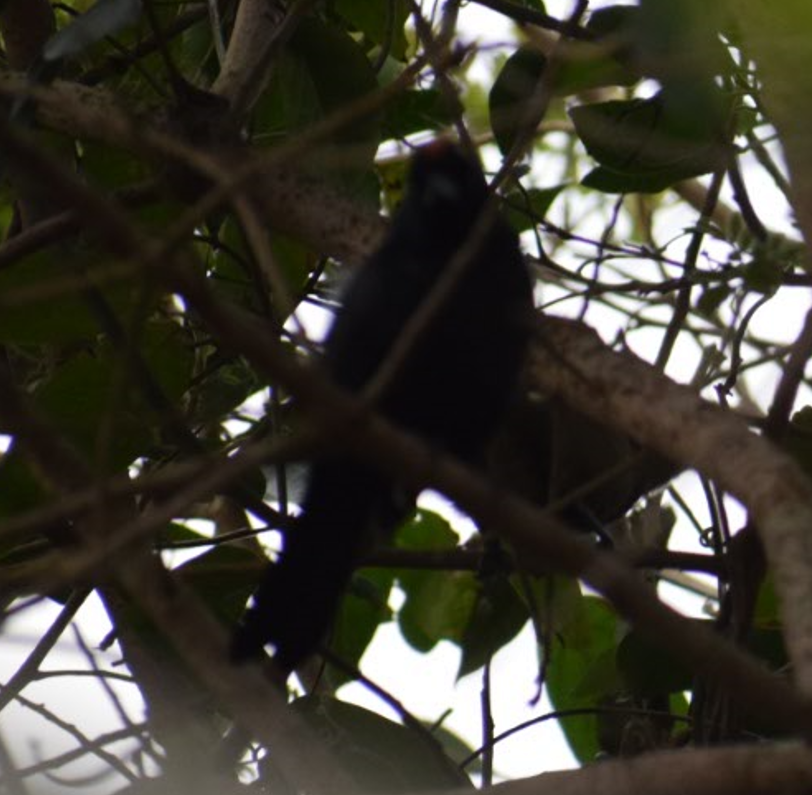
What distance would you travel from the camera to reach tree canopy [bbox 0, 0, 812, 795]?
137 centimetres

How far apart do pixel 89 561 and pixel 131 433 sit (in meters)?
1.32

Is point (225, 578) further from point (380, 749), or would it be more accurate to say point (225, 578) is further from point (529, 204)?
point (529, 204)

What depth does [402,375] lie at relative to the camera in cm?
204

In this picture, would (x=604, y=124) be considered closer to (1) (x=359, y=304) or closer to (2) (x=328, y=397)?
(1) (x=359, y=304)

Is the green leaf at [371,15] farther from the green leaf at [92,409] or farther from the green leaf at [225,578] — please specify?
the green leaf at [225,578]

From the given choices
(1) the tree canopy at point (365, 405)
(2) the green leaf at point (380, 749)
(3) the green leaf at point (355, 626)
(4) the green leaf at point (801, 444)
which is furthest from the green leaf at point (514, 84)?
(2) the green leaf at point (380, 749)

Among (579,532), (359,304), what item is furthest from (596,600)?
(359,304)

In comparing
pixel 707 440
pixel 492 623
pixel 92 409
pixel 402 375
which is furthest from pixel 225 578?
pixel 707 440

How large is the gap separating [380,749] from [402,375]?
2.46ft

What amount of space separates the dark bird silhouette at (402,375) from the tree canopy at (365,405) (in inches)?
1.8

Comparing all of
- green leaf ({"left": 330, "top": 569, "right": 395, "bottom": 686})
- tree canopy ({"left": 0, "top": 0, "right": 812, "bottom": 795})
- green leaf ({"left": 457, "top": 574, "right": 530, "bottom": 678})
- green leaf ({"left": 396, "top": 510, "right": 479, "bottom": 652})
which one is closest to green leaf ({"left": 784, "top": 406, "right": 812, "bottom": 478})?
tree canopy ({"left": 0, "top": 0, "right": 812, "bottom": 795})

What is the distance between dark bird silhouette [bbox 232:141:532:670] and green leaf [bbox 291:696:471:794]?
0.45 m

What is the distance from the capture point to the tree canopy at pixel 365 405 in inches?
54.1

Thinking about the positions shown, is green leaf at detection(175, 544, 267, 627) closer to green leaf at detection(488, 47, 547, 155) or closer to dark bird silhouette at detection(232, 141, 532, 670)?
dark bird silhouette at detection(232, 141, 532, 670)
